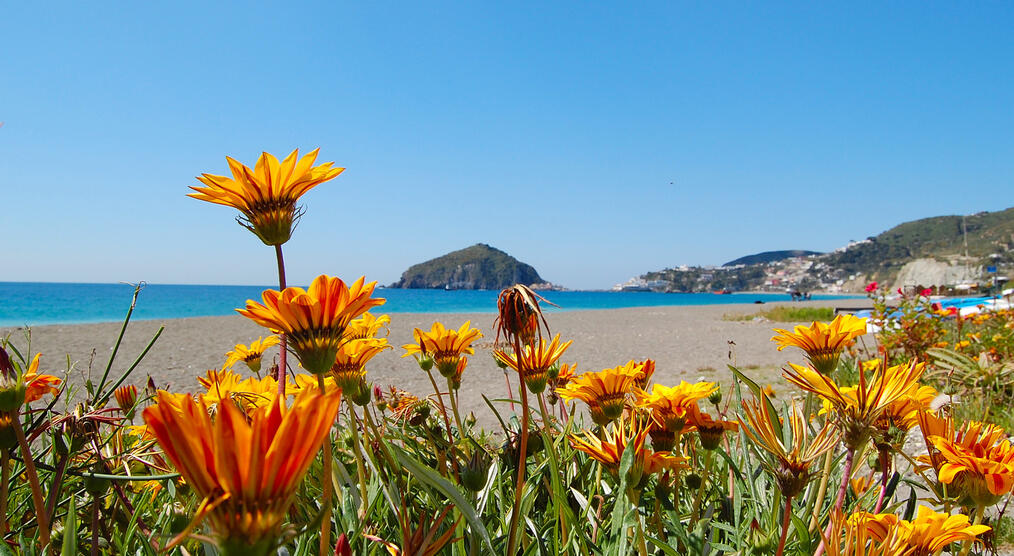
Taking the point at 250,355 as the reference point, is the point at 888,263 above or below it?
above

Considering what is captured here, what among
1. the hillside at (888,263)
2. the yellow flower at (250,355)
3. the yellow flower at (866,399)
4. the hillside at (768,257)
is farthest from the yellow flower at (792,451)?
the hillside at (768,257)

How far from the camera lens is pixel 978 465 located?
2.74ft

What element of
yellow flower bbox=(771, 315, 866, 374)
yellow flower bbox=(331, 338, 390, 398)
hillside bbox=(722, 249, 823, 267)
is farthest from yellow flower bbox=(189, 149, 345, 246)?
hillside bbox=(722, 249, 823, 267)

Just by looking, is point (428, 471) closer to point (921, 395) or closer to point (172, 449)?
point (172, 449)

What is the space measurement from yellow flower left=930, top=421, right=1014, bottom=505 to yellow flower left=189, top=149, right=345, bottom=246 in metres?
1.13

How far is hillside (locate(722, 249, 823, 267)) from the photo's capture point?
111m

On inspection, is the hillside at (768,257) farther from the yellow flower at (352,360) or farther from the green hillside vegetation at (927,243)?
the yellow flower at (352,360)

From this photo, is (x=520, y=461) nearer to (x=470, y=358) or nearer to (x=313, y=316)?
(x=313, y=316)

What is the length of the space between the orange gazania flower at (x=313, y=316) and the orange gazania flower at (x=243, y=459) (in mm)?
319

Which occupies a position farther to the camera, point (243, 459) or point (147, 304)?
point (147, 304)

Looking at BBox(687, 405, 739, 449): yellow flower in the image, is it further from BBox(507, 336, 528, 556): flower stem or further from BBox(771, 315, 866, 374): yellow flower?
BBox(507, 336, 528, 556): flower stem

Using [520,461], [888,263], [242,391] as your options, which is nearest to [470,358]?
[242,391]

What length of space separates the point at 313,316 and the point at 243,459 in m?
0.36

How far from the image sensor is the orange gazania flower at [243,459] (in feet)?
1.22
